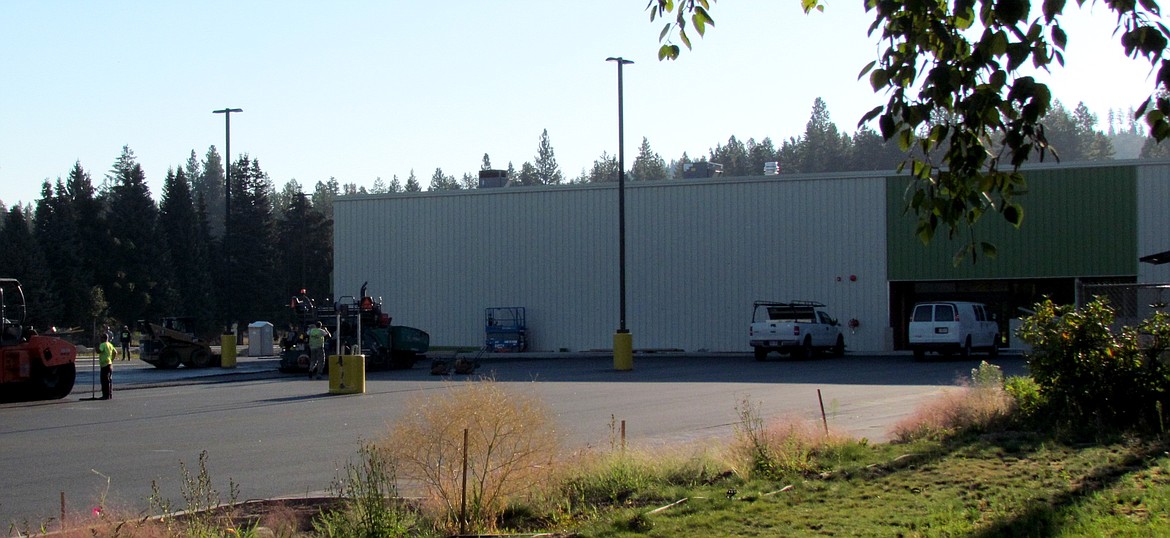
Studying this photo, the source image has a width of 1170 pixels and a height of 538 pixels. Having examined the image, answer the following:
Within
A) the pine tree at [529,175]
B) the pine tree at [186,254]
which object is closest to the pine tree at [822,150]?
the pine tree at [529,175]

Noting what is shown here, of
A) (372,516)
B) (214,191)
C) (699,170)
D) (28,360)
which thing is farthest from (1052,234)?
(214,191)

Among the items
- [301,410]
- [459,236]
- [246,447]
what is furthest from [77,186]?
[246,447]

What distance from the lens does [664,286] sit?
49312mm

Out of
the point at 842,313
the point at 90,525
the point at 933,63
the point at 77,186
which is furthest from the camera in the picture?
the point at 77,186

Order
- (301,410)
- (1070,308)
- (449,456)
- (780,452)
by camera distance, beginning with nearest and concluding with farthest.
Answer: (449,456)
(780,452)
(1070,308)
(301,410)

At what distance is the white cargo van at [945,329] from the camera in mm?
36875

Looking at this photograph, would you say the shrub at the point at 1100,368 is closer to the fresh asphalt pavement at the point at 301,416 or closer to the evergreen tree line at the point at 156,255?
the fresh asphalt pavement at the point at 301,416

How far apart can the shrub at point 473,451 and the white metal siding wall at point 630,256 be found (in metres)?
38.0

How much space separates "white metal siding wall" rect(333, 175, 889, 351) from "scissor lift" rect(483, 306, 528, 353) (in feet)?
2.00

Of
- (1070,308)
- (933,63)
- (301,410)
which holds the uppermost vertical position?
(933,63)

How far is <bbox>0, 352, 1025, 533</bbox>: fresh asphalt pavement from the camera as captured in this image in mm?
12258

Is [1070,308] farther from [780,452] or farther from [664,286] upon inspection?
[664,286]

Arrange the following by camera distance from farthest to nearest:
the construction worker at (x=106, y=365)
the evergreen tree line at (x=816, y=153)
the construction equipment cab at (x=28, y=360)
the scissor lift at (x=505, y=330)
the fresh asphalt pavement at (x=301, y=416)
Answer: the evergreen tree line at (x=816, y=153) < the scissor lift at (x=505, y=330) < the construction worker at (x=106, y=365) < the construction equipment cab at (x=28, y=360) < the fresh asphalt pavement at (x=301, y=416)

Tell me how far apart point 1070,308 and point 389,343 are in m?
26.2
